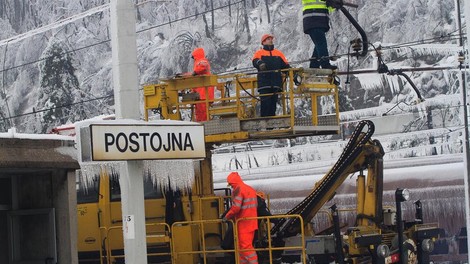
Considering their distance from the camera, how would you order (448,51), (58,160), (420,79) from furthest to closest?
(420,79)
(448,51)
(58,160)

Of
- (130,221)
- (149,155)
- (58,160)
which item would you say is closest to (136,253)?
(130,221)

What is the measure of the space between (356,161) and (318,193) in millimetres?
840

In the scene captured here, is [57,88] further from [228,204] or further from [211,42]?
[228,204]

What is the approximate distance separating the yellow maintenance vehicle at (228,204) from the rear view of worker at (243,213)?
11.1 inches

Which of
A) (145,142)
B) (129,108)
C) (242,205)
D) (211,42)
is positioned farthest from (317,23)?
(211,42)

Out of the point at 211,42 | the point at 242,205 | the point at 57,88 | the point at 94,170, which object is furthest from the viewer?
the point at 57,88

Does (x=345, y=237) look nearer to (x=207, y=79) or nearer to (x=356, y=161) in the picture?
(x=356, y=161)

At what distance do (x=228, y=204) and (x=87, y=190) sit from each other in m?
2.38

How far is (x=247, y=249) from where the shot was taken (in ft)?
47.8

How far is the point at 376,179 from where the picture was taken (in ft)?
53.1

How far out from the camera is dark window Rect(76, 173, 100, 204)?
1600 cm

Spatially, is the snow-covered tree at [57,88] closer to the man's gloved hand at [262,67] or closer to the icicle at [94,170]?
the icicle at [94,170]

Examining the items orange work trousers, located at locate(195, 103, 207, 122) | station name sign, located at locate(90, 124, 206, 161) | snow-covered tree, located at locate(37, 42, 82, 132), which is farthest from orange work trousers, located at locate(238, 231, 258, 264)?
snow-covered tree, located at locate(37, 42, 82, 132)

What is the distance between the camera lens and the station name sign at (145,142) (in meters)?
9.47
